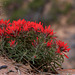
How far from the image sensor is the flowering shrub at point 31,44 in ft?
8.83

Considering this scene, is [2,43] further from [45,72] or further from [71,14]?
[71,14]

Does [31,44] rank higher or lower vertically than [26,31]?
lower

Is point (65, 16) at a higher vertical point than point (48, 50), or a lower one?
higher

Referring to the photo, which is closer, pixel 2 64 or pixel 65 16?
pixel 2 64

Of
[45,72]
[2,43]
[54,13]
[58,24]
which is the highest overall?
[54,13]

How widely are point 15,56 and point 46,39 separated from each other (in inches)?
22.6

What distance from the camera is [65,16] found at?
15070 millimetres

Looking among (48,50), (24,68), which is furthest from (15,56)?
(48,50)

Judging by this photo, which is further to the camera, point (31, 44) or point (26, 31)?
point (31, 44)

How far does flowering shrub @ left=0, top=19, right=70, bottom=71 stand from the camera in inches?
106

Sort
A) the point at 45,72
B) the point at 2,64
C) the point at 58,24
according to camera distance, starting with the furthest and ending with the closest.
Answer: the point at 58,24 → the point at 45,72 → the point at 2,64

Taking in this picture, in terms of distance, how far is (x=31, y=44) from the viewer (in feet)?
9.70

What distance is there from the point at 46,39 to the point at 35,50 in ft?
0.89

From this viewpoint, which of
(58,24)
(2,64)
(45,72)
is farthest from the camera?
(58,24)
